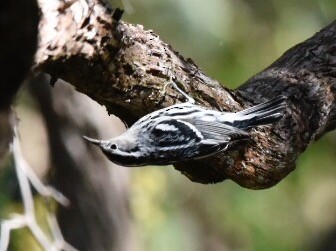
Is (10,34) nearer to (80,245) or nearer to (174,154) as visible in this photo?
(174,154)

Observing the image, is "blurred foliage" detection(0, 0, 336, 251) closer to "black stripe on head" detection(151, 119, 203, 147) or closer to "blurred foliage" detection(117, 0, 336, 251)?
"blurred foliage" detection(117, 0, 336, 251)

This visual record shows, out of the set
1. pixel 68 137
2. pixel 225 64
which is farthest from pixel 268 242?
pixel 68 137

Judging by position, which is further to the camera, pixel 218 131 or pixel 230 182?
pixel 230 182

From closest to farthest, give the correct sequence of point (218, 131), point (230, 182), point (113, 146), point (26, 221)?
1. point (113, 146)
2. point (218, 131)
3. point (26, 221)
4. point (230, 182)

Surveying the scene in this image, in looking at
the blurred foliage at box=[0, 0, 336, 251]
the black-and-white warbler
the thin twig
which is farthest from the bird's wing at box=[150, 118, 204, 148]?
the blurred foliage at box=[0, 0, 336, 251]

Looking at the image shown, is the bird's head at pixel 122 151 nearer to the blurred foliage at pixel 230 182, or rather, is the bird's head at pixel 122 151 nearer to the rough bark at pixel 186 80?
the rough bark at pixel 186 80

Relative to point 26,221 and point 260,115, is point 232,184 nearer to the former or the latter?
point 26,221

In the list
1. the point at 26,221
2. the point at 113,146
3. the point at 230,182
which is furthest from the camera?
the point at 230,182

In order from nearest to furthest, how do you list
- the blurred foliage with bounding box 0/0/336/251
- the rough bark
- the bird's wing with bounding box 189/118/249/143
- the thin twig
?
the rough bark → the bird's wing with bounding box 189/118/249/143 → the thin twig → the blurred foliage with bounding box 0/0/336/251

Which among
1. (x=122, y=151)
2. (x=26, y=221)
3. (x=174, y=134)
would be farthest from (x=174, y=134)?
(x=26, y=221)
